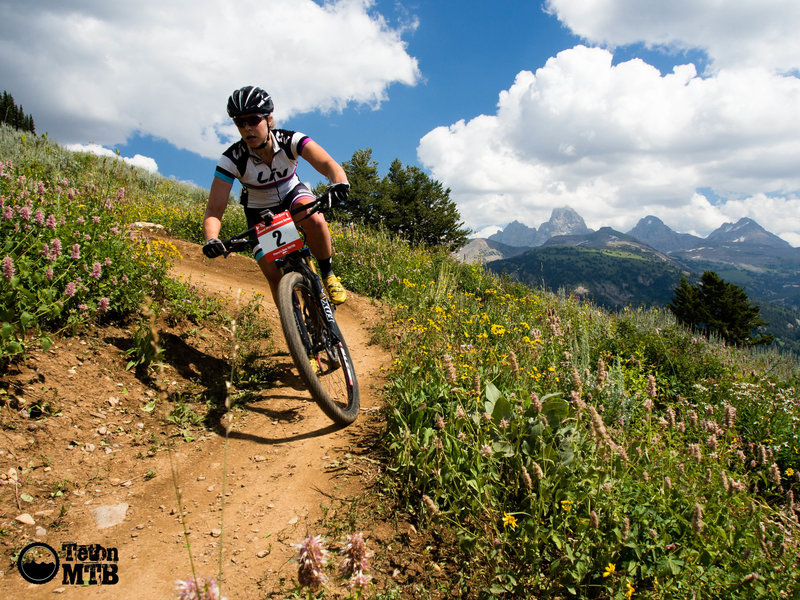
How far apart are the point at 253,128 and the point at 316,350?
234cm

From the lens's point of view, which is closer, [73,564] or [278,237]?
[73,564]

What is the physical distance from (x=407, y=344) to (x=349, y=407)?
1.48m

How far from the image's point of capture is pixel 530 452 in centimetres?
295

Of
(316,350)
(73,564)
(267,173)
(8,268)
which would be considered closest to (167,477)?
(73,564)

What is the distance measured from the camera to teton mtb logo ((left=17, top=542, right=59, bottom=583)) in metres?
2.26

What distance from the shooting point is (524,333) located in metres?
6.54

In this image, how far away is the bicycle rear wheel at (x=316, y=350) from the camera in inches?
140

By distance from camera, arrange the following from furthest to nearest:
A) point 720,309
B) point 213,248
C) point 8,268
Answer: point 720,309
point 213,248
point 8,268

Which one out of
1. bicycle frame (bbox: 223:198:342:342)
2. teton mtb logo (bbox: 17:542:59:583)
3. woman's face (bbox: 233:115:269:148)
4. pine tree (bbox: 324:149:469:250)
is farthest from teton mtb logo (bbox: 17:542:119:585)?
pine tree (bbox: 324:149:469:250)

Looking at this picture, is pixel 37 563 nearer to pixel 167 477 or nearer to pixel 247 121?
pixel 167 477

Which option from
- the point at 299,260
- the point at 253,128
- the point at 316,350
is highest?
the point at 253,128

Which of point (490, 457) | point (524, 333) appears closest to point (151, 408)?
point (490, 457)

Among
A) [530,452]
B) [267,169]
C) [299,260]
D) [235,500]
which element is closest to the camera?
[530,452]

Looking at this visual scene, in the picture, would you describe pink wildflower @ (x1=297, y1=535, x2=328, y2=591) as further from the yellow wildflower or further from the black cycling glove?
the black cycling glove
